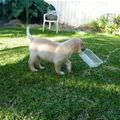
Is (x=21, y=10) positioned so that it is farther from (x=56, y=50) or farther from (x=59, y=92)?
(x=59, y=92)

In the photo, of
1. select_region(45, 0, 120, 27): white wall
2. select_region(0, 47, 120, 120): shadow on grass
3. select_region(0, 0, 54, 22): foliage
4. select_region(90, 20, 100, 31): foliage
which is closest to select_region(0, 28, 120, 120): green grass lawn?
select_region(0, 47, 120, 120): shadow on grass

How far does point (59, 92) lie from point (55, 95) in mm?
117

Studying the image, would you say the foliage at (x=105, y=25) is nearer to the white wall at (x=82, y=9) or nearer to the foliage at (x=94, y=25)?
the foliage at (x=94, y=25)

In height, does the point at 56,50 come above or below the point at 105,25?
above

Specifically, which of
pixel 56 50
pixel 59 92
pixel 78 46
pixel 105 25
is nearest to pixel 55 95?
pixel 59 92

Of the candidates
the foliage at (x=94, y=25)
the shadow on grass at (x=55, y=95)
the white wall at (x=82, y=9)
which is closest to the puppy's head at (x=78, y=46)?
the shadow on grass at (x=55, y=95)

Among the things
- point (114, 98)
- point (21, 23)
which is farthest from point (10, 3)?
point (114, 98)

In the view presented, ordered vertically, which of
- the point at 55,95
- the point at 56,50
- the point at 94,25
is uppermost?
the point at 56,50

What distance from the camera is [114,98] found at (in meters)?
5.43

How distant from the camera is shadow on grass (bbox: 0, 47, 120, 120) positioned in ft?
16.2

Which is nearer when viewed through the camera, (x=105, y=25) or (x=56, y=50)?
(x=56, y=50)

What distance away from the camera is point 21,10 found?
1512cm

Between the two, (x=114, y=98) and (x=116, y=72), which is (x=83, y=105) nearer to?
(x=114, y=98)

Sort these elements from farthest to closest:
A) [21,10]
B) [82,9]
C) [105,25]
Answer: [82,9] → [21,10] → [105,25]
